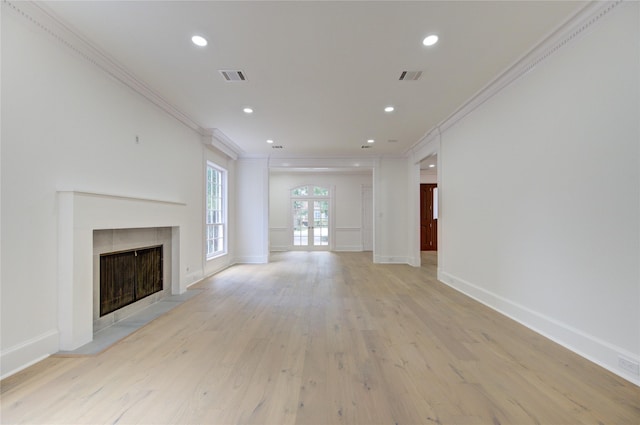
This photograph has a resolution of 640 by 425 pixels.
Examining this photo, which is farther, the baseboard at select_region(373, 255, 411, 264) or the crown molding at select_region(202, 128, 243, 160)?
the baseboard at select_region(373, 255, 411, 264)

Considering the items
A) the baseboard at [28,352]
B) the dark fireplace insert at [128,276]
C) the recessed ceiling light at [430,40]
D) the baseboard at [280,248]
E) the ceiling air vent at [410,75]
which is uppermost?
the recessed ceiling light at [430,40]

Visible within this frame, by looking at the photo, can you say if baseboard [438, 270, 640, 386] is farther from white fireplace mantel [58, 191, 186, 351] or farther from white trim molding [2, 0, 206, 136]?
white trim molding [2, 0, 206, 136]

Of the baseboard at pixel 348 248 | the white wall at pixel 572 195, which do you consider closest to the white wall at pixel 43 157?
the white wall at pixel 572 195

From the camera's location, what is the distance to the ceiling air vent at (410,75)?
10.3ft

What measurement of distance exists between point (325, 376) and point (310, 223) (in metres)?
8.29

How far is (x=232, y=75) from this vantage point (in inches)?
127

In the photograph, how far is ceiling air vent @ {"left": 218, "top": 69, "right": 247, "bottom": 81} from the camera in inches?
124

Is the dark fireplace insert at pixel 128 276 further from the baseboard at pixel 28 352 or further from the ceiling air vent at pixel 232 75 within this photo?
the ceiling air vent at pixel 232 75

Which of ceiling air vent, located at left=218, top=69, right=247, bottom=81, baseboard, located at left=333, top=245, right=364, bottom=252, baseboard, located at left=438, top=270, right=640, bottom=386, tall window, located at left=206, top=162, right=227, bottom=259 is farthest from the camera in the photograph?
baseboard, located at left=333, top=245, right=364, bottom=252

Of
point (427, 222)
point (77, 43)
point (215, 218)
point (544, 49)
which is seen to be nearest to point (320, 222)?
point (427, 222)

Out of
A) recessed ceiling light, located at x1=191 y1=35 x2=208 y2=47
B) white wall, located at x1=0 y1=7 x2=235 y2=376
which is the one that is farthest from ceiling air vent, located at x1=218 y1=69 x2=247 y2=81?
white wall, located at x1=0 y1=7 x2=235 y2=376

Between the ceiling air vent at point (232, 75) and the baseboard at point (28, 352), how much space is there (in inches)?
117

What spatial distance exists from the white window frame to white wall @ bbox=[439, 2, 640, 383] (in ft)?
16.2

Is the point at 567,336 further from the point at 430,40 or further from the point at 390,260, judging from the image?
the point at 390,260
